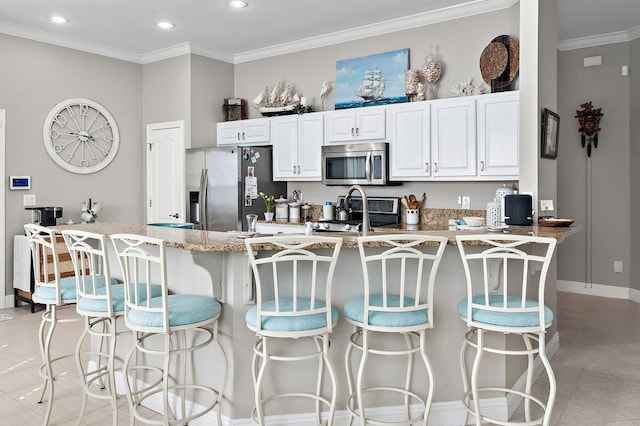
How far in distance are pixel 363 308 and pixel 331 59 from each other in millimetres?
3979

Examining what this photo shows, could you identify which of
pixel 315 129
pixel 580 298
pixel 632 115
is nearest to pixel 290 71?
pixel 315 129

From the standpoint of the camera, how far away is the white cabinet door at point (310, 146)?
5.55m

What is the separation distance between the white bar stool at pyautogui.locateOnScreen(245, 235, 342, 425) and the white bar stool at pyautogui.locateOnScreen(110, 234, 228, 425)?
0.24 metres

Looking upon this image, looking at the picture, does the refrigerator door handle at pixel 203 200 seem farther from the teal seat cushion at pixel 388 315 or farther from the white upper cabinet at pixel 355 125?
the teal seat cushion at pixel 388 315

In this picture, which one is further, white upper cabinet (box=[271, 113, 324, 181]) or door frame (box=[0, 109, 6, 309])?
white upper cabinet (box=[271, 113, 324, 181])

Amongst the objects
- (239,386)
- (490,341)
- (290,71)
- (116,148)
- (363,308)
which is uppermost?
(290,71)

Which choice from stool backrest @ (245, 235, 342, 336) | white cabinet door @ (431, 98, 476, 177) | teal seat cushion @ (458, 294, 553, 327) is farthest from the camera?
white cabinet door @ (431, 98, 476, 177)

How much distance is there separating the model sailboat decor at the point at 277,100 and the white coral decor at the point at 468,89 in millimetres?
1905

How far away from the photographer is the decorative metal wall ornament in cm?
597

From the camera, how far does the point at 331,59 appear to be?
5797mm

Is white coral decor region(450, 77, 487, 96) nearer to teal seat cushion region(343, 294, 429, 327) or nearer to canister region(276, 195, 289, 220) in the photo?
canister region(276, 195, 289, 220)

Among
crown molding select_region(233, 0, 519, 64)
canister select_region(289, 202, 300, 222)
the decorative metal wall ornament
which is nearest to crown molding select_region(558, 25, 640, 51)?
the decorative metal wall ornament

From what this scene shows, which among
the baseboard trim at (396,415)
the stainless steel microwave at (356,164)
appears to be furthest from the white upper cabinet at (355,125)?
the baseboard trim at (396,415)

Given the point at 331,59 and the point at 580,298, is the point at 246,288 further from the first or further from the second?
the point at 580,298
